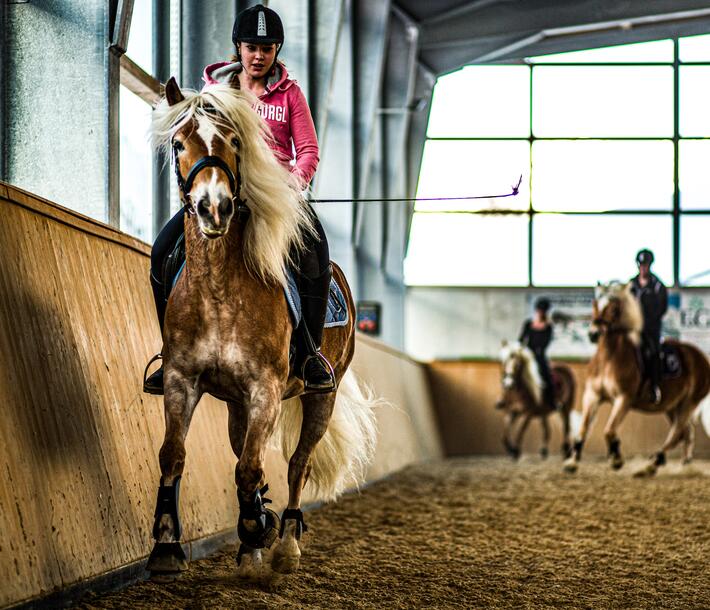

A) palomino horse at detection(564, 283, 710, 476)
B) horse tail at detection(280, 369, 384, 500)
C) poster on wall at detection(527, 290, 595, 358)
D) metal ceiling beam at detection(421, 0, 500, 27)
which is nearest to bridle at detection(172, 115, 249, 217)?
horse tail at detection(280, 369, 384, 500)

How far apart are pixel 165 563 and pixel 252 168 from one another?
146 centimetres

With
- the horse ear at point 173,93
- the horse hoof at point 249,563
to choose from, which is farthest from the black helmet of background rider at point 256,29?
the horse hoof at point 249,563

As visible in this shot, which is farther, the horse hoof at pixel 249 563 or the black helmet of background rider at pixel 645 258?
the black helmet of background rider at pixel 645 258

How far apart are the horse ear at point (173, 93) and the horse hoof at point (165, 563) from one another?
1.61 meters

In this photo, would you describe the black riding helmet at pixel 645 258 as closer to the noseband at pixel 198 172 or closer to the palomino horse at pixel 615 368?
the palomino horse at pixel 615 368

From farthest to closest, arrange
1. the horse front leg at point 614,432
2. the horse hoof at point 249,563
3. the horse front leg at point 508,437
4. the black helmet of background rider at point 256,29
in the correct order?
the horse front leg at point 508,437
the horse front leg at point 614,432
the black helmet of background rider at point 256,29
the horse hoof at point 249,563

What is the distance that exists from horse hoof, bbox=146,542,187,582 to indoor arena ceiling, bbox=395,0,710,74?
1625 centimetres

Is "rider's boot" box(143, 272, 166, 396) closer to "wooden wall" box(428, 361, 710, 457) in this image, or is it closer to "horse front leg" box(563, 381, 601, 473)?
"horse front leg" box(563, 381, 601, 473)

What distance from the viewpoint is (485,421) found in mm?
18781

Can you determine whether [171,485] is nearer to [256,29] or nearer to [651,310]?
[256,29]

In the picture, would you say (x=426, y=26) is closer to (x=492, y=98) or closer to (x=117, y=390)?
(x=492, y=98)

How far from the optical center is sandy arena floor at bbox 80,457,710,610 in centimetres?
381

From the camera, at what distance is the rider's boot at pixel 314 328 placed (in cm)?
438

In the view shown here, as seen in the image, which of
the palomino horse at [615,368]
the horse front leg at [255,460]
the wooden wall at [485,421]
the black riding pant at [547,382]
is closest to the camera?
the horse front leg at [255,460]
